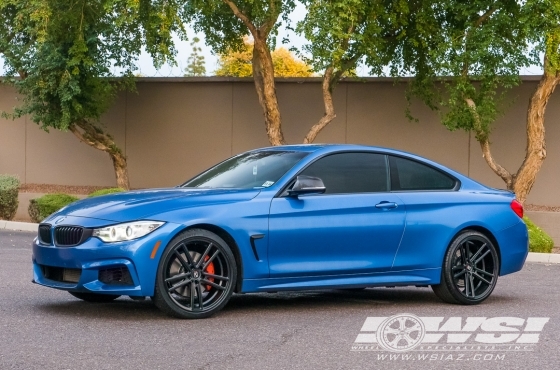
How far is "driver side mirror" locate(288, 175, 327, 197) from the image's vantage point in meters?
9.26

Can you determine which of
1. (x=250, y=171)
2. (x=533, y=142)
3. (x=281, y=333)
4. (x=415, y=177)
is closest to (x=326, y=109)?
(x=533, y=142)

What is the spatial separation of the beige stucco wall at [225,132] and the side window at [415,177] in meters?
12.5

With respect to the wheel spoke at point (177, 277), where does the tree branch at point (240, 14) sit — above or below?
above

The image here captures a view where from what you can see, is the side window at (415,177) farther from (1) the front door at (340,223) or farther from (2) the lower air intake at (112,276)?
(2) the lower air intake at (112,276)

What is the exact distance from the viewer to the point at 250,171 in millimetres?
9953

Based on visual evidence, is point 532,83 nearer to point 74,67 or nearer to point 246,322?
point 74,67

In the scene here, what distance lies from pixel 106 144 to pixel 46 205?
18.1 ft

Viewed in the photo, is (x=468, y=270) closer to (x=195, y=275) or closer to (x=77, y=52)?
(x=195, y=275)

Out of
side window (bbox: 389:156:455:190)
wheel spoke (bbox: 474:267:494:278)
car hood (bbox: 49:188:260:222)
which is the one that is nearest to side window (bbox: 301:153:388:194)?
side window (bbox: 389:156:455:190)

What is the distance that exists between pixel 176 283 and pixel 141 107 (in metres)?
19.0

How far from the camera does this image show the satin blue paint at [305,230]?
8750mm

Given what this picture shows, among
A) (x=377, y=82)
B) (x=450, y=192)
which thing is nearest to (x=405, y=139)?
(x=377, y=82)

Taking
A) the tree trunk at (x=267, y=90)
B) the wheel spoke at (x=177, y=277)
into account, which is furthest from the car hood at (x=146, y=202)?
the tree trunk at (x=267, y=90)

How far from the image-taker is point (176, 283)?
881cm
